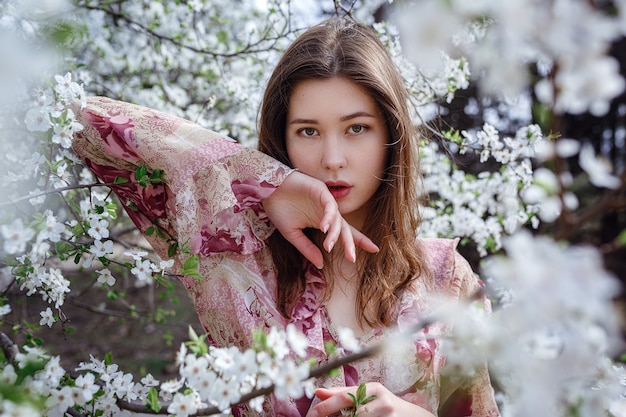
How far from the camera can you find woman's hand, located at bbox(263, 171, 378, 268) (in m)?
1.42

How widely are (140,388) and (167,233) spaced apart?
42cm

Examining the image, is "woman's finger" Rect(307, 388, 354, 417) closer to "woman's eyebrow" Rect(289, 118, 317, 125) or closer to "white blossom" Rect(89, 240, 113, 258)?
"white blossom" Rect(89, 240, 113, 258)

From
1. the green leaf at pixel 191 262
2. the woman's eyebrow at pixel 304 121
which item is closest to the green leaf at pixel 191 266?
the green leaf at pixel 191 262

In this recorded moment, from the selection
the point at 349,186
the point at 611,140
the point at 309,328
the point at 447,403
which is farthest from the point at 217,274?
the point at 611,140

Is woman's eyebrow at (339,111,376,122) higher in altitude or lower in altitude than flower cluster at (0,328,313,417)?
higher

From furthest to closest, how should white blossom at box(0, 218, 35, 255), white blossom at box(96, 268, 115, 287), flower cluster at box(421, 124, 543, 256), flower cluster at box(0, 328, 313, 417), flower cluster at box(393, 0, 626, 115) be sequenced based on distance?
flower cluster at box(421, 124, 543, 256), white blossom at box(96, 268, 115, 287), white blossom at box(0, 218, 35, 255), flower cluster at box(0, 328, 313, 417), flower cluster at box(393, 0, 626, 115)

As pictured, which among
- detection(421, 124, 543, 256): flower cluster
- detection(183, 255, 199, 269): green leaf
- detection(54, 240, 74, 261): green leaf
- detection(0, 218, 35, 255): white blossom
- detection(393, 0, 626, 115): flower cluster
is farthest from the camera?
detection(421, 124, 543, 256): flower cluster

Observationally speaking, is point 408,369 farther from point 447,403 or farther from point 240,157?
point 240,157

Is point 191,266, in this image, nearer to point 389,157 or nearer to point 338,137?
point 338,137

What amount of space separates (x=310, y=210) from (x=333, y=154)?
0.16m

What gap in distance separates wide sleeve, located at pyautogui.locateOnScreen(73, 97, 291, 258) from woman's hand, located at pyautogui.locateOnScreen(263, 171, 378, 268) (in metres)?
0.04

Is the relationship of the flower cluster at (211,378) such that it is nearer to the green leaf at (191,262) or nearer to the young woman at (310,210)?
the green leaf at (191,262)

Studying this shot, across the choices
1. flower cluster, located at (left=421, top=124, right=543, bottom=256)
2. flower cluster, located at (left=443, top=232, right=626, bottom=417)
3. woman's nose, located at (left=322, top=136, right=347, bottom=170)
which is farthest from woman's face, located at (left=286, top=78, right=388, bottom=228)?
flower cluster, located at (left=443, top=232, right=626, bottom=417)

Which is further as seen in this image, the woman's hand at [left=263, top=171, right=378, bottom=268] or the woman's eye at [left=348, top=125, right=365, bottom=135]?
the woman's eye at [left=348, top=125, right=365, bottom=135]
